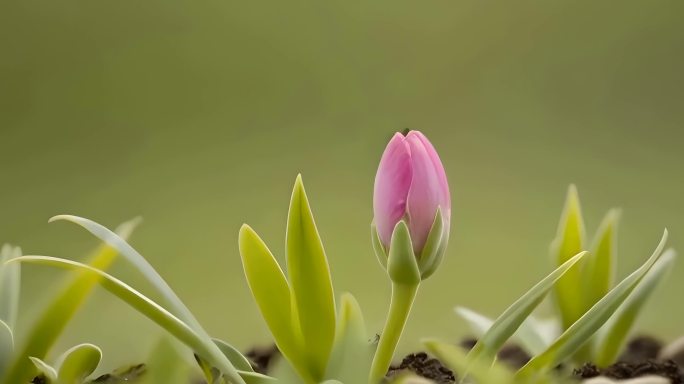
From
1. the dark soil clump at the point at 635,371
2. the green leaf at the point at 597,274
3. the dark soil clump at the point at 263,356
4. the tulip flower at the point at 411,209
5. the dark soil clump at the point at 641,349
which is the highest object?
the tulip flower at the point at 411,209

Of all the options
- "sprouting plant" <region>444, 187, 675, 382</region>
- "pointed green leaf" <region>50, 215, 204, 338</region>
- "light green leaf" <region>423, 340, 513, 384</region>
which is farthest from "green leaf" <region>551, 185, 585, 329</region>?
"pointed green leaf" <region>50, 215, 204, 338</region>

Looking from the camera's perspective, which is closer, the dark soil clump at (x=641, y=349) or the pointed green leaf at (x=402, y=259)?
the pointed green leaf at (x=402, y=259)

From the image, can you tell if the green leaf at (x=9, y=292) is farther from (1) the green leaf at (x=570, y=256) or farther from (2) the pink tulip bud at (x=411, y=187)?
(1) the green leaf at (x=570, y=256)

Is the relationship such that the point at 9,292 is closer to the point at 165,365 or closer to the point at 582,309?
the point at 165,365

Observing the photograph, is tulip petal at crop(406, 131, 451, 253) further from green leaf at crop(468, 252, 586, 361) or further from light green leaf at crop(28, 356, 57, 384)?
light green leaf at crop(28, 356, 57, 384)

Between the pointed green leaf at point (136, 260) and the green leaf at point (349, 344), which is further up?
the pointed green leaf at point (136, 260)

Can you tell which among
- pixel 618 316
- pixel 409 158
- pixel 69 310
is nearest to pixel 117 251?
pixel 69 310

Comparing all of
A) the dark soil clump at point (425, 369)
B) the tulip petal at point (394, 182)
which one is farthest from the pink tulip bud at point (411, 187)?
the dark soil clump at point (425, 369)

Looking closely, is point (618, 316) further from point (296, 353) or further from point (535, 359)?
point (296, 353)
